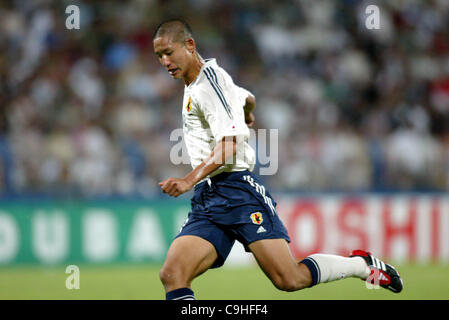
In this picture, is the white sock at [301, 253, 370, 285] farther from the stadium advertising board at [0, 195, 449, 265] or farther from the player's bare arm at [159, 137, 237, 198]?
the stadium advertising board at [0, 195, 449, 265]

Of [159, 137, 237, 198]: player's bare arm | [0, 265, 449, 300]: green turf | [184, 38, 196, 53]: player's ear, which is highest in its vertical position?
[184, 38, 196, 53]: player's ear

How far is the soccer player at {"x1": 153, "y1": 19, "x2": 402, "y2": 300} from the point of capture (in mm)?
4559

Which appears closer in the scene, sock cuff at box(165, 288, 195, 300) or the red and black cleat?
sock cuff at box(165, 288, 195, 300)

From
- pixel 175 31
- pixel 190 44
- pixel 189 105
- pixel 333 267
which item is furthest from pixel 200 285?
pixel 175 31

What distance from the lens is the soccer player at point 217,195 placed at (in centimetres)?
456

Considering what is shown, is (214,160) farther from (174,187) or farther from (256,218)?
(256,218)

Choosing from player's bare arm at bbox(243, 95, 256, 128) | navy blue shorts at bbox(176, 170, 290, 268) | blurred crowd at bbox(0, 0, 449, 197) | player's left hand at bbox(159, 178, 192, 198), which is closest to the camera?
player's left hand at bbox(159, 178, 192, 198)

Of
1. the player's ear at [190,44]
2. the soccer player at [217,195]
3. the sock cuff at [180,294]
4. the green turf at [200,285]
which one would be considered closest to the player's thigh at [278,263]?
the soccer player at [217,195]

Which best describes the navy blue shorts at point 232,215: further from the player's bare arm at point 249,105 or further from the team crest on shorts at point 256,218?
the player's bare arm at point 249,105

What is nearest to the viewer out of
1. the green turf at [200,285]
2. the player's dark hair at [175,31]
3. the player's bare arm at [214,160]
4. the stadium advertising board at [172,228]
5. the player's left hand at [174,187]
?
the player's left hand at [174,187]

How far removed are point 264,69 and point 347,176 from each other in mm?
3196

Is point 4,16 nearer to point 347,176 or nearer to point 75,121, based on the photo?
point 75,121

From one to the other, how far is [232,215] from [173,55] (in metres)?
→ 1.21

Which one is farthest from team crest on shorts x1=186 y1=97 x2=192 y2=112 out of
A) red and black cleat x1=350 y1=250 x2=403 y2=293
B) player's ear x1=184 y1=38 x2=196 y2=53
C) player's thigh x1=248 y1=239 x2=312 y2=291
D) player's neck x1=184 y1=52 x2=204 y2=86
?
red and black cleat x1=350 y1=250 x2=403 y2=293
